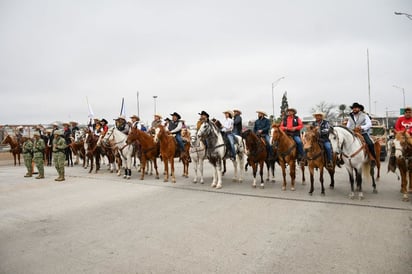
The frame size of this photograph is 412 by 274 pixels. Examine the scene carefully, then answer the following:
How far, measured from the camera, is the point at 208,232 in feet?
16.4

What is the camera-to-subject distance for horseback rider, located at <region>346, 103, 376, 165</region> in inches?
305

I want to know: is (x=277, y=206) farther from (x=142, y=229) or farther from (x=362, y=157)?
(x=142, y=229)

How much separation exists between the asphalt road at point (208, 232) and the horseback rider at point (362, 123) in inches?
56.3

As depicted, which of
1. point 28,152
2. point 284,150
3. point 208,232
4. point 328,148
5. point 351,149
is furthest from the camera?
point 28,152

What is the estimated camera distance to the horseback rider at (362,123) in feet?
25.4

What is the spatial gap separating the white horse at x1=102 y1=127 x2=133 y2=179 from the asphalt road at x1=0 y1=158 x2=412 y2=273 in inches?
124

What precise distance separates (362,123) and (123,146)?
372 inches

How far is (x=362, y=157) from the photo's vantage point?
723 cm

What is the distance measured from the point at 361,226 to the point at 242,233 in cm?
236

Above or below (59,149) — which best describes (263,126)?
above

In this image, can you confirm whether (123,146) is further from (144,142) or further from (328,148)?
(328,148)

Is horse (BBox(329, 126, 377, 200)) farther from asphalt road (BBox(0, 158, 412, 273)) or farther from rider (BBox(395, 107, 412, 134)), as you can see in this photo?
rider (BBox(395, 107, 412, 134))

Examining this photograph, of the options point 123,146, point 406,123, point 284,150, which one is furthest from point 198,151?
point 406,123

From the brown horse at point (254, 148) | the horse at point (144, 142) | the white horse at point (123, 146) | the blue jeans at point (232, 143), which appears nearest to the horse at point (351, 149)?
the brown horse at point (254, 148)
